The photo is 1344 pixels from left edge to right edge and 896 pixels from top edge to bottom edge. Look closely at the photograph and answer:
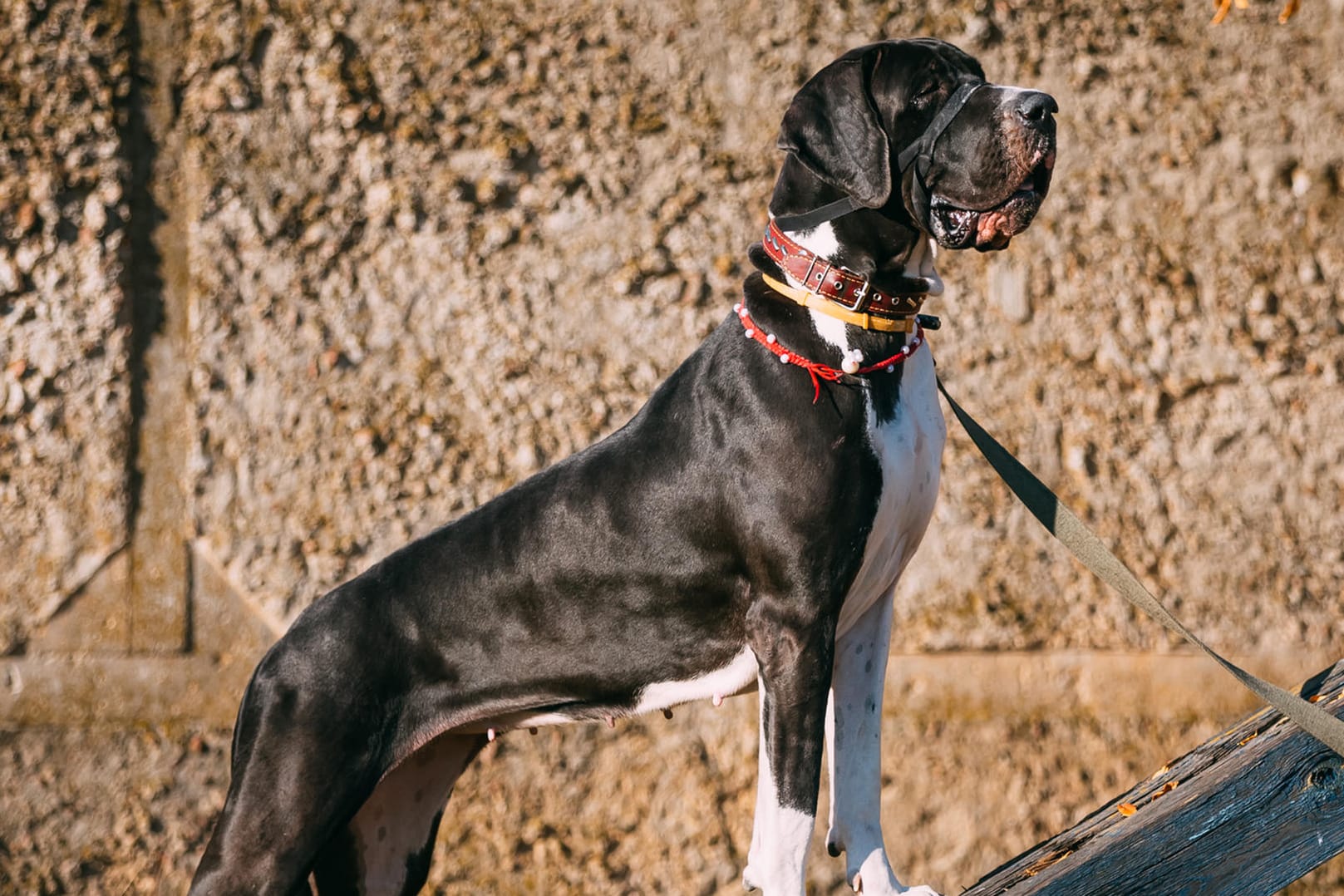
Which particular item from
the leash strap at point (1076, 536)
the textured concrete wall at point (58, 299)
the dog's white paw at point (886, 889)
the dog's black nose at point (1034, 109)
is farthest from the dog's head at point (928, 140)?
the textured concrete wall at point (58, 299)

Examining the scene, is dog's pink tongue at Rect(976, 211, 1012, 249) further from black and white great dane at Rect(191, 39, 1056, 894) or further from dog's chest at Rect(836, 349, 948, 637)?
dog's chest at Rect(836, 349, 948, 637)

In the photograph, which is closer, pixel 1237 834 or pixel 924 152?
pixel 1237 834

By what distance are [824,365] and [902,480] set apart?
0.30m

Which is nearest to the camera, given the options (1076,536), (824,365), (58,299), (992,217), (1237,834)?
(1237,834)

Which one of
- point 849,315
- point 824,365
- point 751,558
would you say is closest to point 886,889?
point 751,558

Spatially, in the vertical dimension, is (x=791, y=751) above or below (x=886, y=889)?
above

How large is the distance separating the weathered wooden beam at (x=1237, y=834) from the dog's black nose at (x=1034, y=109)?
4.36 feet

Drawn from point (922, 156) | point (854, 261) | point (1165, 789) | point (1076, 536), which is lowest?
point (1165, 789)

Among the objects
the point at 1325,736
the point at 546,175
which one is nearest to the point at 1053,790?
the point at 1325,736

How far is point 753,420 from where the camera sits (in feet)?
9.67

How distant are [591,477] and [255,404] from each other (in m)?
1.91

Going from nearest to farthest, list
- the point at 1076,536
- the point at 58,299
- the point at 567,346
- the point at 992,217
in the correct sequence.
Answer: the point at 992,217, the point at 1076,536, the point at 58,299, the point at 567,346

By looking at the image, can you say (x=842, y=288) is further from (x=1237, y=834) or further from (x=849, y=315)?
(x=1237, y=834)

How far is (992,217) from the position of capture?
279cm
